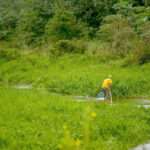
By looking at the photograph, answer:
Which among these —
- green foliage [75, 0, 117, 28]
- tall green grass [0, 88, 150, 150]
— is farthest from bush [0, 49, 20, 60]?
tall green grass [0, 88, 150, 150]

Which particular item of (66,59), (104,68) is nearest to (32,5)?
(66,59)

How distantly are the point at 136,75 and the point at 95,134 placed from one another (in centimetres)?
1393

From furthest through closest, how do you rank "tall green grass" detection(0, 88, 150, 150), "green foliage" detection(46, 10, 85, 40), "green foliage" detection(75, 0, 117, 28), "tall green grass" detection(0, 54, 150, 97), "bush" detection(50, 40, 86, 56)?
1. "green foliage" detection(75, 0, 117, 28)
2. "green foliage" detection(46, 10, 85, 40)
3. "bush" detection(50, 40, 86, 56)
4. "tall green grass" detection(0, 54, 150, 97)
5. "tall green grass" detection(0, 88, 150, 150)

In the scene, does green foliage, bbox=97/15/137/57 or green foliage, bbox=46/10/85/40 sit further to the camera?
green foliage, bbox=46/10/85/40

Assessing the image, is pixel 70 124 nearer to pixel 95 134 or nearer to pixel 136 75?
pixel 95 134

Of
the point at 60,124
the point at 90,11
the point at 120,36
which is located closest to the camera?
the point at 60,124

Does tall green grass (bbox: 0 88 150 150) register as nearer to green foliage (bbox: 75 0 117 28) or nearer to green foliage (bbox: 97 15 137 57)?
green foliage (bbox: 97 15 137 57)

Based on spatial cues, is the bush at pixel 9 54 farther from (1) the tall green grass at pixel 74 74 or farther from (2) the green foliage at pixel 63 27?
(2) the green foliage at pixel 63 27

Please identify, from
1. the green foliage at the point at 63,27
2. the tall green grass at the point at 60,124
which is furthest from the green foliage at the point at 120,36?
the tall green grass at the point at 60,124

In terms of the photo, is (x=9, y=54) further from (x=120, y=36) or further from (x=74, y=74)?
(x=74, y=74)

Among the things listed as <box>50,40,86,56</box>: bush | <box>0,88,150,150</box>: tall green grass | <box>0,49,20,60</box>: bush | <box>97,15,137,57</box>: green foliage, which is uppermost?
<box>0,88,150,150</box>: tall green grass

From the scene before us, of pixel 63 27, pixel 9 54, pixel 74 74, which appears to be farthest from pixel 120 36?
pixel 9 54

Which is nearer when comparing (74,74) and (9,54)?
(74,74)

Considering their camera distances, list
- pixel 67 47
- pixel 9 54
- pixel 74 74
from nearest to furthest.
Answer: pixel 74 74, pixel 9 54, pixel 67 47
